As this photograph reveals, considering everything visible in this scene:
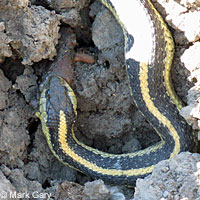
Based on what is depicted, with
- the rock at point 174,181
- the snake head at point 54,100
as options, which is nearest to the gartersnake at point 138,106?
the snake head at point 54,100

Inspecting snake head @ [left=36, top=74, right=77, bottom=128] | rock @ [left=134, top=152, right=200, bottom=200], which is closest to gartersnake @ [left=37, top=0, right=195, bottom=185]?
snake head @ [left=36, top=74, right=77, bottom=128]

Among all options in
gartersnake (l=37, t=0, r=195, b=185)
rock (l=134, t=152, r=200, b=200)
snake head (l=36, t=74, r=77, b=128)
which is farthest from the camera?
snake head (l=36, t=74, r=77, b=128)

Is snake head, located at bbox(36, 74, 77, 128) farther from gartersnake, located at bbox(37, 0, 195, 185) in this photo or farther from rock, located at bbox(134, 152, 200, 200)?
rock, located at bbox(134, 152, 200, 200)

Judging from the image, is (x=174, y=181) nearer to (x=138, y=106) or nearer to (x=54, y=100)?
(x=138, y=106)

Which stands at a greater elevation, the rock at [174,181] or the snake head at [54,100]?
the rock at [174,181]

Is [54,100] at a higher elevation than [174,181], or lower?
lower

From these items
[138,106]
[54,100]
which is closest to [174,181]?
[138,106]

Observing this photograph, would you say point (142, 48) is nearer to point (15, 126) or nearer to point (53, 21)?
point (53, 21)

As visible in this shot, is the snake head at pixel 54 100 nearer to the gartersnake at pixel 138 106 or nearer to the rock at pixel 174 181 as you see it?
the gartersnake at pixel 138 106
